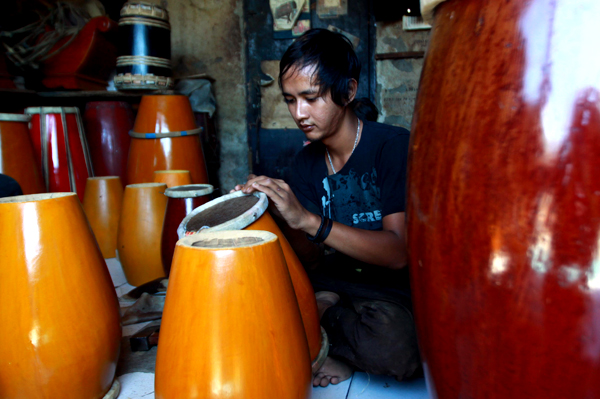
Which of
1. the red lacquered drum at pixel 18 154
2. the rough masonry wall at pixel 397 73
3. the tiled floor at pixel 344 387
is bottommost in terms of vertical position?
the tiled floor at pixel 344 387

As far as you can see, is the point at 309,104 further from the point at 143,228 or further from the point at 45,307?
the point at 45,307

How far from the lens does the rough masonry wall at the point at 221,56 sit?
3.68 meters

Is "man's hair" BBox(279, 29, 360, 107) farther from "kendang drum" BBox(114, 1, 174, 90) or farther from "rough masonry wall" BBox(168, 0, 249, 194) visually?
"rough masonry wall" BBox(168, 0, 249, 194)

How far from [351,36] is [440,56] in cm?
288

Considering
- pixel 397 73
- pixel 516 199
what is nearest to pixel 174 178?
pixel 516 199

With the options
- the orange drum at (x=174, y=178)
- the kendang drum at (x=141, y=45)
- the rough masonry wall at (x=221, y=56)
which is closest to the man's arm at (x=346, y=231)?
the orange drum at (x=174, y=178)

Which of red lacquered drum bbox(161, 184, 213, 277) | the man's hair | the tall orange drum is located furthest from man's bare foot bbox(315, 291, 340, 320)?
the man's hair

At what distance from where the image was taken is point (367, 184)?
1566mm

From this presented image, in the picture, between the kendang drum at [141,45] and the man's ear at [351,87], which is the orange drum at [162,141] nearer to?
the kendang drum at [141,45]

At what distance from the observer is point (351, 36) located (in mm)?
3326

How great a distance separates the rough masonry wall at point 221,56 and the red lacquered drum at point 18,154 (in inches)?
69.3

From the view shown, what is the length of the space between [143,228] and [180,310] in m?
1.12

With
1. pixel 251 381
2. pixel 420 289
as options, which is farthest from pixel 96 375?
pixel 420 289

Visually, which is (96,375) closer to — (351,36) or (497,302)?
(497,302)
